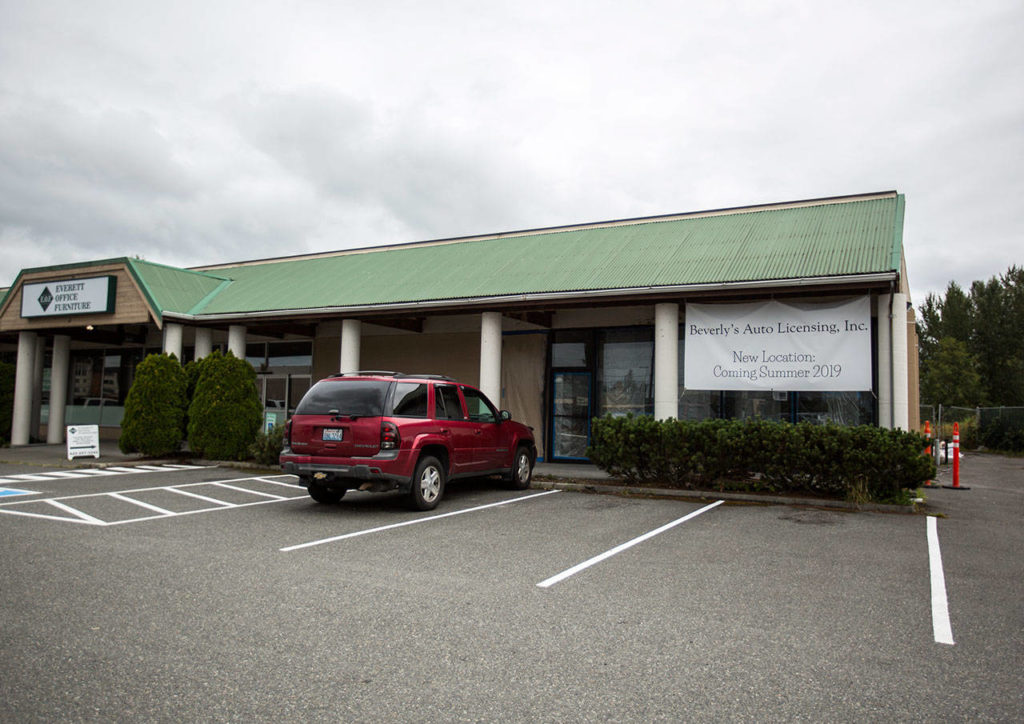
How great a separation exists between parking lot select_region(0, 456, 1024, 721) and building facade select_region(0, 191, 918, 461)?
4298mm

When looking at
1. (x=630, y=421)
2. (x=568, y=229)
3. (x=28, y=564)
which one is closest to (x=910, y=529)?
(x=630, y=421)

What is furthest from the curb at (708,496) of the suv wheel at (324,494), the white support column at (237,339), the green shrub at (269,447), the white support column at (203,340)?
the white support column at (203,340)

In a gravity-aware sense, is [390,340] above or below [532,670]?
above

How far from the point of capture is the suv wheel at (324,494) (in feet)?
34.3

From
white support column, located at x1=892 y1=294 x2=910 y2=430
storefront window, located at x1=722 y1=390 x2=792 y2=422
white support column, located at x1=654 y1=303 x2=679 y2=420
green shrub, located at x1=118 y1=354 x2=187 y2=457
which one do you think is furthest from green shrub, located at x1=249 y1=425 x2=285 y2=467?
white support column, located at x1=892 y1=294 x2=910 y2=430

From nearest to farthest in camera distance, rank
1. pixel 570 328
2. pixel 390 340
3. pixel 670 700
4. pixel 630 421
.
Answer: pixel 670 700, pixel 630 421, pixel 570 328, pixel 390 340

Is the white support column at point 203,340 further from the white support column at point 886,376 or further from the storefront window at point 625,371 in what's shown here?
the white support column at point 886,376

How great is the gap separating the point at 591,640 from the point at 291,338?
62.5 ft

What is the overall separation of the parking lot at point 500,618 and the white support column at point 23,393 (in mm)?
14807

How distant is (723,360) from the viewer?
13.2m

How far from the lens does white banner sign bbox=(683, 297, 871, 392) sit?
1216cm

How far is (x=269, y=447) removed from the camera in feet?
51.1

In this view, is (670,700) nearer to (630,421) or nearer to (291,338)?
(630,421)

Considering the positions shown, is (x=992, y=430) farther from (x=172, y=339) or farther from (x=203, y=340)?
(x=172, y=339)
